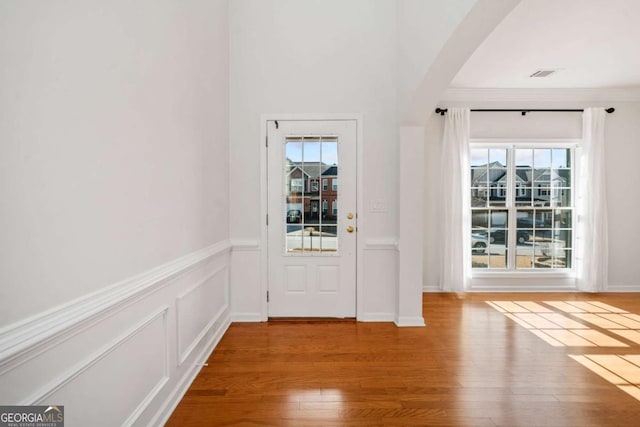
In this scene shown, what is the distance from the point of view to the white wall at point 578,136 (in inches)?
175

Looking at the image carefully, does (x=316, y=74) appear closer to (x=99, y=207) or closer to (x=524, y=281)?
(x=99, y=207)

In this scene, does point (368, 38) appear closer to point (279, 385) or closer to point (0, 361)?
point (279, 385)

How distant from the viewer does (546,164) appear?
4.61 meters

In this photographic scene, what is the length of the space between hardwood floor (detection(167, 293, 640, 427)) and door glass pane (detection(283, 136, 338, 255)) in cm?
88

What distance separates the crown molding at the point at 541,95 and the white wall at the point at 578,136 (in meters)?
0.03

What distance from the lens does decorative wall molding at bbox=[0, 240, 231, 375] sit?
91 centimetres

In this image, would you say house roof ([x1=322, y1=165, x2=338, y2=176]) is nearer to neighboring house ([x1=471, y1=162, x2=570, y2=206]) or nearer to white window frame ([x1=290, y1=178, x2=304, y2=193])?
white window frame ([x1=290, y1=178, x2=304, y2=193])

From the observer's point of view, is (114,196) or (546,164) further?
(546,164)

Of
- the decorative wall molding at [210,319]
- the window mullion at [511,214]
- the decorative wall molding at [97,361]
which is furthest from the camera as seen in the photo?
the window mullion at [511,214]

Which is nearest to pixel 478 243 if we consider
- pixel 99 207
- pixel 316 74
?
pixel 316 74

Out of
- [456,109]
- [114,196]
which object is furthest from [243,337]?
[456,109]

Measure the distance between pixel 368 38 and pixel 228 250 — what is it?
2.67m

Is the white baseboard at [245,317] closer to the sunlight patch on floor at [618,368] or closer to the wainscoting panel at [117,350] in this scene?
the wainscoting panel at [117,350]

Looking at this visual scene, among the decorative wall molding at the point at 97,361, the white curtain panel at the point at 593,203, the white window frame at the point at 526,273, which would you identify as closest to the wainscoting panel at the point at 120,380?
the decorative wall molding at the point at 97,361
